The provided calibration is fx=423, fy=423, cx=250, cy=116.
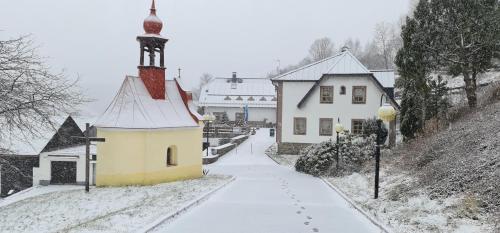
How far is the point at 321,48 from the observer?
343 feet

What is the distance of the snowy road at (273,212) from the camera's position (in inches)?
368

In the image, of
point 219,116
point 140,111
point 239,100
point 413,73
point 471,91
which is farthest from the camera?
point 239,100

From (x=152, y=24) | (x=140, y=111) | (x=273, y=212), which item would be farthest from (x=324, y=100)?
(x=273, y=212)

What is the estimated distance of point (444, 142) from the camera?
1556 cm

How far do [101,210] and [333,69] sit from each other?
23114mm

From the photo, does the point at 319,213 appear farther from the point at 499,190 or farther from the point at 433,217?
the point at 499,190

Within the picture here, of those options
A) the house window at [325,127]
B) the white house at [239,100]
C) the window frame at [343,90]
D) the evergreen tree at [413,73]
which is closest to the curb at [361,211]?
the evergreen tree at [413,73]

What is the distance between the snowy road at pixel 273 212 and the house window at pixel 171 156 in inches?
180

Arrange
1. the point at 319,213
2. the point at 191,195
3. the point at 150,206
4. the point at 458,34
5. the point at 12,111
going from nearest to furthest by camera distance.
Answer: the point at 12,111 < the point at 319,213 < the point at 150,206 < the point at 191,195 < the point at 458,34

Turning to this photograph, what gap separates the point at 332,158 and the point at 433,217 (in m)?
13.1

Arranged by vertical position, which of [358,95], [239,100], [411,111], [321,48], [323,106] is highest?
[321,48]

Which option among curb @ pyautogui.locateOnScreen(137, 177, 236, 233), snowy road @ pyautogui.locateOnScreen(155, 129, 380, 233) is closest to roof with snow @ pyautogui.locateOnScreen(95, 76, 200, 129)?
snowy road @ pyautogui.locateOnScreen(155, 129, 380, 233)

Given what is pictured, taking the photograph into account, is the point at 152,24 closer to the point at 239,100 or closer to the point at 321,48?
the point at 239,100

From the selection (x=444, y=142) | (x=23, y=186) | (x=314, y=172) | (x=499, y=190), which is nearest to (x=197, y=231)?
(x=499, y=190)
